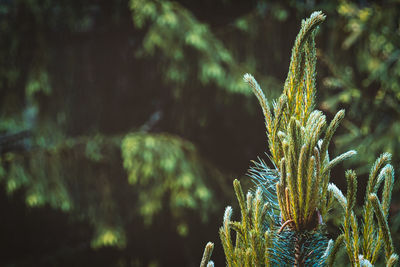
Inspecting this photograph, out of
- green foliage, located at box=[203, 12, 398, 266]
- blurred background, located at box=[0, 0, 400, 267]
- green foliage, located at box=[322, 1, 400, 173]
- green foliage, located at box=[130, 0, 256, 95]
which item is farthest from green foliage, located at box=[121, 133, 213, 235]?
green foliage, located at box=[203, 12, 398, 266]

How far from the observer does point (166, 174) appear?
2482 mm

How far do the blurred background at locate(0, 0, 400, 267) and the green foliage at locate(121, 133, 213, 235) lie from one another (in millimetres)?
11

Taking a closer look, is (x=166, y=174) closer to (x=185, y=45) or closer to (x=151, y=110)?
(x=185, y=45)

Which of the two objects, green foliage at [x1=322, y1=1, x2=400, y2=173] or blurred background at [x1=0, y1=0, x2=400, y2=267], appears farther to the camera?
blurred background at [x1=0, y1=0, x2=400, y2=267]

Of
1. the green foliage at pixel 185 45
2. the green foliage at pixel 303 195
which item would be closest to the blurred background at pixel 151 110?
the green foliage at pixel 185 45

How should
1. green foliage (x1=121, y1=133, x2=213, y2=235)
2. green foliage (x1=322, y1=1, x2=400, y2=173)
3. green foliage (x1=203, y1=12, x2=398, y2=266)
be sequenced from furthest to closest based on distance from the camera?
1. green foliage (x1=121, y1=133, x2=213, y2=235)
2. green foliage (x1=322, y1=1, x2=400, y2=173)
3. green foliage (x1=203, y1=12, x2=398, y2=266)

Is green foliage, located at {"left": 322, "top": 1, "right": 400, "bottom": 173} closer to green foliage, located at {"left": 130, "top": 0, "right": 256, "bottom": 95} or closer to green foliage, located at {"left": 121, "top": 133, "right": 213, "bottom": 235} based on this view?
green foliage, located at {"left": 130, "top": 0, "right": 256, "bottom": 95}

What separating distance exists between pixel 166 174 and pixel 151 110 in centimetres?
106

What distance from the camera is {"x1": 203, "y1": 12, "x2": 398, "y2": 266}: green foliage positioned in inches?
21.3

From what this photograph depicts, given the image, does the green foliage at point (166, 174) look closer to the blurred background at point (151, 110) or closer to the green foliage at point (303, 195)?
the blurred background at point (151, 110)

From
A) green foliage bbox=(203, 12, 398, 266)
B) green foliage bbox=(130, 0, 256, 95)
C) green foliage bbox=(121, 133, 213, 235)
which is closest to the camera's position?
green foliage bbox=(203, 12, 398, 266)

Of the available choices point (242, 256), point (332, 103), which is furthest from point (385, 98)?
point (242, 256)

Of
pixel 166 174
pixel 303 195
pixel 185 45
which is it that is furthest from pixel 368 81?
pixel 303 195

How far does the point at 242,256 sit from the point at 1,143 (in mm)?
3200
